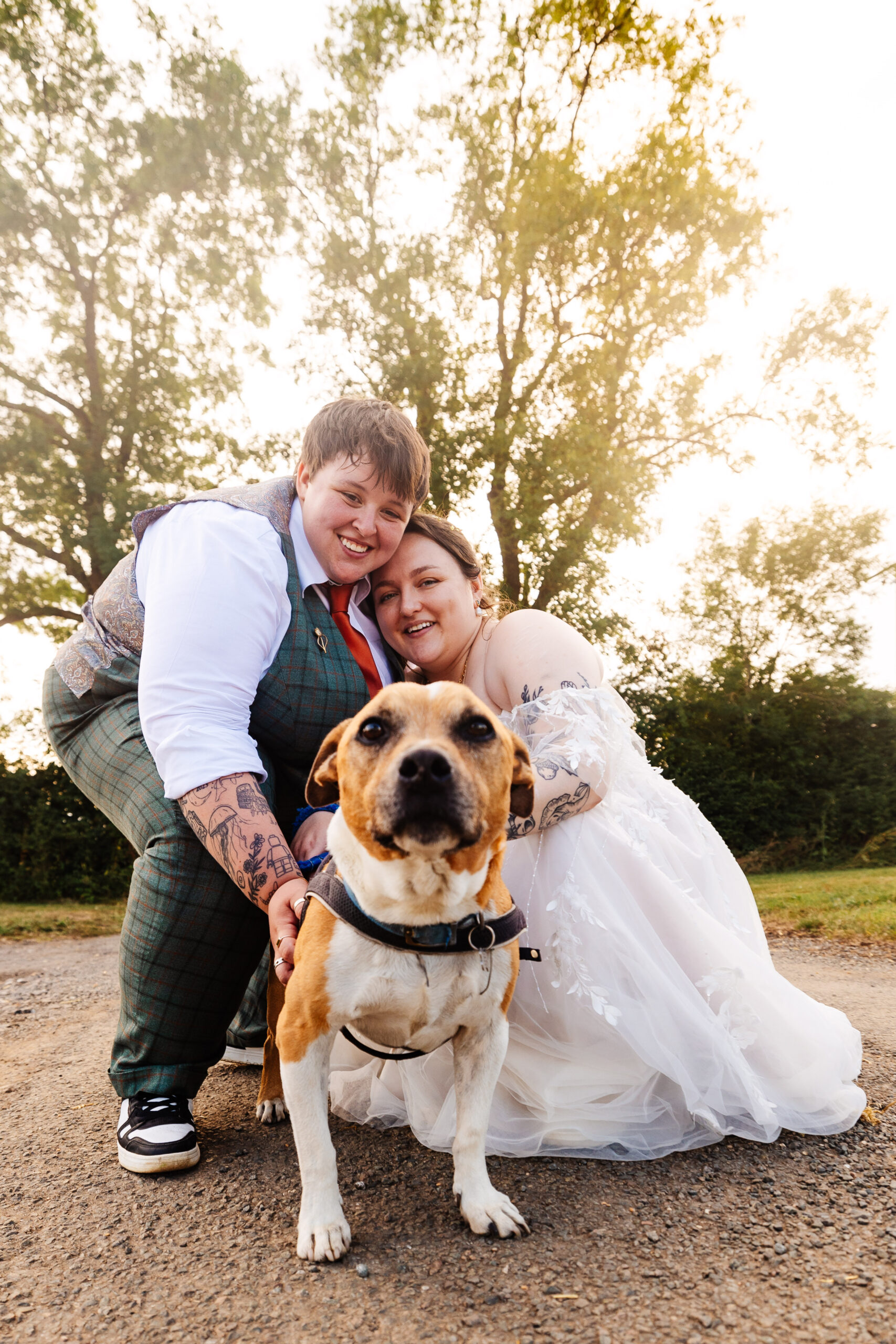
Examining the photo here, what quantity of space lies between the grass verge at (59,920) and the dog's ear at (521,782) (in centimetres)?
779

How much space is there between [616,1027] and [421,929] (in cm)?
94

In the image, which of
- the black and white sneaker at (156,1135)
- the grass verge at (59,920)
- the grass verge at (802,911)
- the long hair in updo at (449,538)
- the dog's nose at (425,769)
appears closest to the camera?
the dog's nose at (425,769)

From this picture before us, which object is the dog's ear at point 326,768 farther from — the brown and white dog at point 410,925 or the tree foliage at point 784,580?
the tree foliage at point 784,580

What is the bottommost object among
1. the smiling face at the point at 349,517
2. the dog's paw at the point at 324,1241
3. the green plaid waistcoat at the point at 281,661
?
the dog's paw at the point at 324,1241

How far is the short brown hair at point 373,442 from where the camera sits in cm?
353

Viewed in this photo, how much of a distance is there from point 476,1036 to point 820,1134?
4.48 feet

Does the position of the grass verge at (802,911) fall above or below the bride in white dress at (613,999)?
below

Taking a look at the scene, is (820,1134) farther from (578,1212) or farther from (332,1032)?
(332,1032)

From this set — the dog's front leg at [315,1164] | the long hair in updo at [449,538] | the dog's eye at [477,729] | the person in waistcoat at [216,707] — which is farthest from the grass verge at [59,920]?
the dog's eye at [477,729]

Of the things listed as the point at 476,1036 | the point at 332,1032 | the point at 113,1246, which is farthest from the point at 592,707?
the point at 113,1246

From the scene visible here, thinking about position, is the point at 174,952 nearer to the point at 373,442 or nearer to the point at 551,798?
the point at 551,798

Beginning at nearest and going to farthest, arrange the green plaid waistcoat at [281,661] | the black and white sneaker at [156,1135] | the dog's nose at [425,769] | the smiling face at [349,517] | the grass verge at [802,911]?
the dog's nose at [425,769]
the black and white sneaker at [156,1135]
the green plaid waistcoat at [281,661]
the smiling face at [349,517]
the grass verge at [802,911]

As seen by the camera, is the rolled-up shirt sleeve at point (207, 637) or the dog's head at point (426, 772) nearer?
the dog's head at point (426, 772)

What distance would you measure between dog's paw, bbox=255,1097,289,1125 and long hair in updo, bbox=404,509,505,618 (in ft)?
7.53
